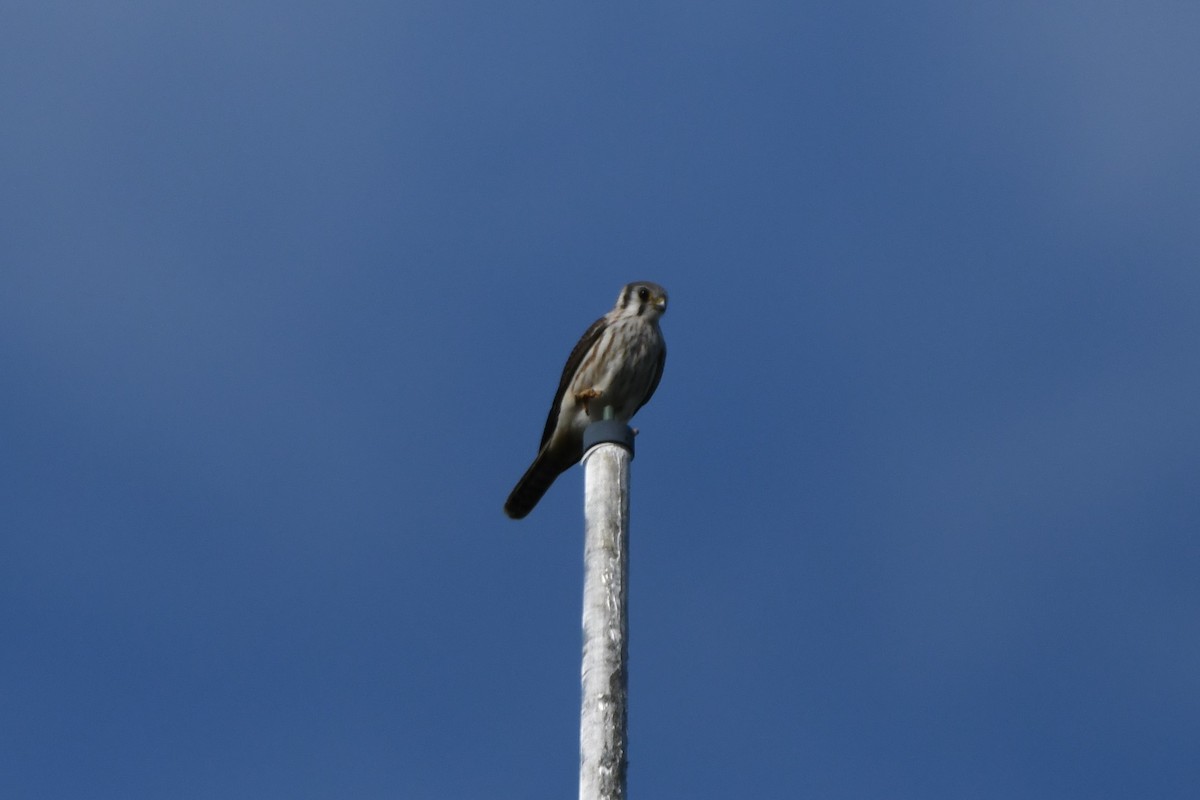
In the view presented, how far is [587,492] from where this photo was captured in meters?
4.89

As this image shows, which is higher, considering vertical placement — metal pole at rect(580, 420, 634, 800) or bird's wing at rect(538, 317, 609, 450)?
bird's wing at rect(538, 317, 609, 450)

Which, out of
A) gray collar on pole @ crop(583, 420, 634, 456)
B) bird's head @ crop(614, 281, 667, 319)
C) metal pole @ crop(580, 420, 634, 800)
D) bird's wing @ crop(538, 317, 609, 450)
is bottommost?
metal pole @ crop(580, 420, 634, 800)

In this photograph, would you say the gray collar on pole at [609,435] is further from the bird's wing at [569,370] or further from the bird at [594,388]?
the bird's wing at [569,370]

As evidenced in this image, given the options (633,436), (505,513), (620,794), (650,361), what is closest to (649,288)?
(650,361)

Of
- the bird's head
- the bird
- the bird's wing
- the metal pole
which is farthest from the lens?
the bird's head

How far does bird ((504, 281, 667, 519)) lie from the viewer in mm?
7184

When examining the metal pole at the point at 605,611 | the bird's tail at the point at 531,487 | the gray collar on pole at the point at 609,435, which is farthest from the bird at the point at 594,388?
the metal pole at the point at 605,611

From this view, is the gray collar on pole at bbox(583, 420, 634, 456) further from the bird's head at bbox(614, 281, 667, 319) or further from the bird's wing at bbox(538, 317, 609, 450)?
the bird's head at bbox(614, 281, 667, 319)

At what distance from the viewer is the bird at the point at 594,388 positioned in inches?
283

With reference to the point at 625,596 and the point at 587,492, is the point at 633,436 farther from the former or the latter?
the point at 625,596

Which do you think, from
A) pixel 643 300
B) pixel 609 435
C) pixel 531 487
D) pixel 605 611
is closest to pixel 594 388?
pixel 531 487

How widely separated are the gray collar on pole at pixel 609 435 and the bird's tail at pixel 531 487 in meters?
2.17

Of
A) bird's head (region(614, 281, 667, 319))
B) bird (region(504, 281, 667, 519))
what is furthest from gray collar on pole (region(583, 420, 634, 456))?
bird's head (region(614, 281, 667, 319))

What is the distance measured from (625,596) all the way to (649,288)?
3.93 meters
